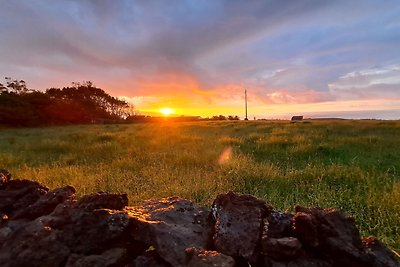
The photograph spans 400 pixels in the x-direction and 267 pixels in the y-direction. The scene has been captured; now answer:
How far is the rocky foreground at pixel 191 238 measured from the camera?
260 centimetres

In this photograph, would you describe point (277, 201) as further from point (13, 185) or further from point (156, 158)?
point (156, 158)

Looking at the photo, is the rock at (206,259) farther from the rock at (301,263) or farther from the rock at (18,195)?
the rock at (18,195)

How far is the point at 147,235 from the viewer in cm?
280

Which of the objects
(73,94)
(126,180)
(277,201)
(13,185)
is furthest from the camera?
(73,94)

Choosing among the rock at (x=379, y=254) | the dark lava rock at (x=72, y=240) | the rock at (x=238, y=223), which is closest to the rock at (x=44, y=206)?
the dark lava rock at (x=72, y=240)

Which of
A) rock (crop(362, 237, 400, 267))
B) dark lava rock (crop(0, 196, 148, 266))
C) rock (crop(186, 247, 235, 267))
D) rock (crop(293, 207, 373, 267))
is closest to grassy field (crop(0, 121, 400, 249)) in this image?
rock (crop(362, 237, 400, 267))

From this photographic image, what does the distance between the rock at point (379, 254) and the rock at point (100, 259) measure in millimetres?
1981

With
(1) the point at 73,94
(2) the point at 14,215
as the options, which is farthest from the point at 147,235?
(1) the point at 73,94

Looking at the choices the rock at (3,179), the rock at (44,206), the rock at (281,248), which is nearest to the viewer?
the rock at (281,248)

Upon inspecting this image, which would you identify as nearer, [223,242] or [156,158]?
[223,242]

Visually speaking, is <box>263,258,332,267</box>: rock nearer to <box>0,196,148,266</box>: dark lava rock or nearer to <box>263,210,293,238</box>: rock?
<box>263,210,293,238</box>: rock

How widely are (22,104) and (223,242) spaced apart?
139 feet

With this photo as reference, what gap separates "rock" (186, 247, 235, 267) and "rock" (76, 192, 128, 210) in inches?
41.6

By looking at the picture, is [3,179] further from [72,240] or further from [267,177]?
[267,177]
